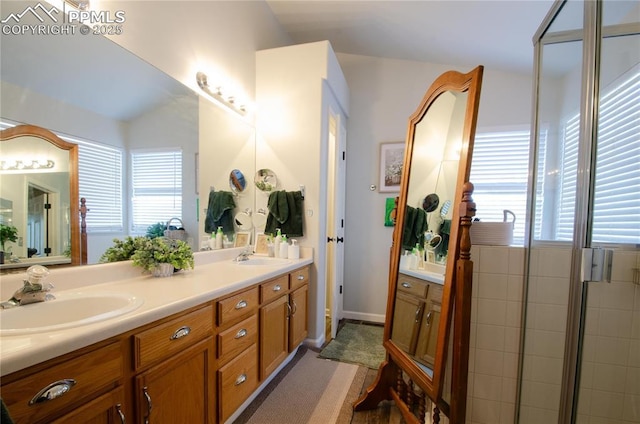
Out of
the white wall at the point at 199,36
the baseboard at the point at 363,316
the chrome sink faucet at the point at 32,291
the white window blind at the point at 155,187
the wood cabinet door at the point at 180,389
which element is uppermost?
the white wall at the point at 199,36

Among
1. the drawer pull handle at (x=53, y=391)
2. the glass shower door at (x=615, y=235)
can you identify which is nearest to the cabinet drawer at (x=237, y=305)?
the drawer pull handle at (x=53, y=391)

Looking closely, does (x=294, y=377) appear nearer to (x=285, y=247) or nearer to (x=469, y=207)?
(x=285, y=247)

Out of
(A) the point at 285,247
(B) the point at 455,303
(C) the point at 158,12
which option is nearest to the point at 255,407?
(A) the point at 285,247

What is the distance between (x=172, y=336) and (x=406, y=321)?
50.1 inches

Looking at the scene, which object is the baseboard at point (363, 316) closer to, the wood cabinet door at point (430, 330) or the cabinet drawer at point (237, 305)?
the wood cabinet door at point (430, 330)

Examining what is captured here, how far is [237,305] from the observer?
1447 millimetres

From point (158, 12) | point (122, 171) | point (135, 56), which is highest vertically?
point (158, 12)

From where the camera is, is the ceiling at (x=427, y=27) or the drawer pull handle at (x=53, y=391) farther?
the ceiling at (x=427, y=27)

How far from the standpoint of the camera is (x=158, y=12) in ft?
5.15

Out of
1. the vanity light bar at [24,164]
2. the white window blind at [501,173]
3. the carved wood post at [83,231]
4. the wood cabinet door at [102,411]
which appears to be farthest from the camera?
the white window blind at [501,173]

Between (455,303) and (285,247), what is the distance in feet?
4.86

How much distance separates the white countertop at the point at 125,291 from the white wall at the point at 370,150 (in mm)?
1413

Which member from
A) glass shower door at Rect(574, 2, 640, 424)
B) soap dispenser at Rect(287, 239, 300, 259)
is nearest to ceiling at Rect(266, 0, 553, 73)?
glass shower door at Rect(574, 2, 640, 424)

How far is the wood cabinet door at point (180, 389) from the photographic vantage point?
96 cm
